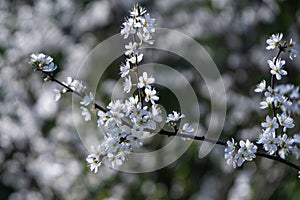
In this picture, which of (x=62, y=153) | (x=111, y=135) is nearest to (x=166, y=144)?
(x=62, y=153)

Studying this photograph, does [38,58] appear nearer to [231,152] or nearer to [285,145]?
[231,152]

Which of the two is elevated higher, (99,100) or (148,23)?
(99,100)

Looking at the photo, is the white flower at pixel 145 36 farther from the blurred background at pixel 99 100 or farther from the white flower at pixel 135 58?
the blurred background at pixel 99 100

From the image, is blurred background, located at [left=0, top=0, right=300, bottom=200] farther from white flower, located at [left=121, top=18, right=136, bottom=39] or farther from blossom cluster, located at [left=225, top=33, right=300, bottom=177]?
white flower, located at [left=121, top=18, right=136, bottom=39]

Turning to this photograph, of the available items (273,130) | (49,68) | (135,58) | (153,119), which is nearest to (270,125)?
(273,130)

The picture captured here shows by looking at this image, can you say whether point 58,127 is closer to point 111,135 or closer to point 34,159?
point 34,159

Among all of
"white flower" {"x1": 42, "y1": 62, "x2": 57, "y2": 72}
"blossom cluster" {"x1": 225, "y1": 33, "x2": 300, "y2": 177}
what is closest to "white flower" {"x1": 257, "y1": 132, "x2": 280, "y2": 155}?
"blossom cluster" {"x1": 225, "y1": 33, "x2": 300, "y2": 177}
